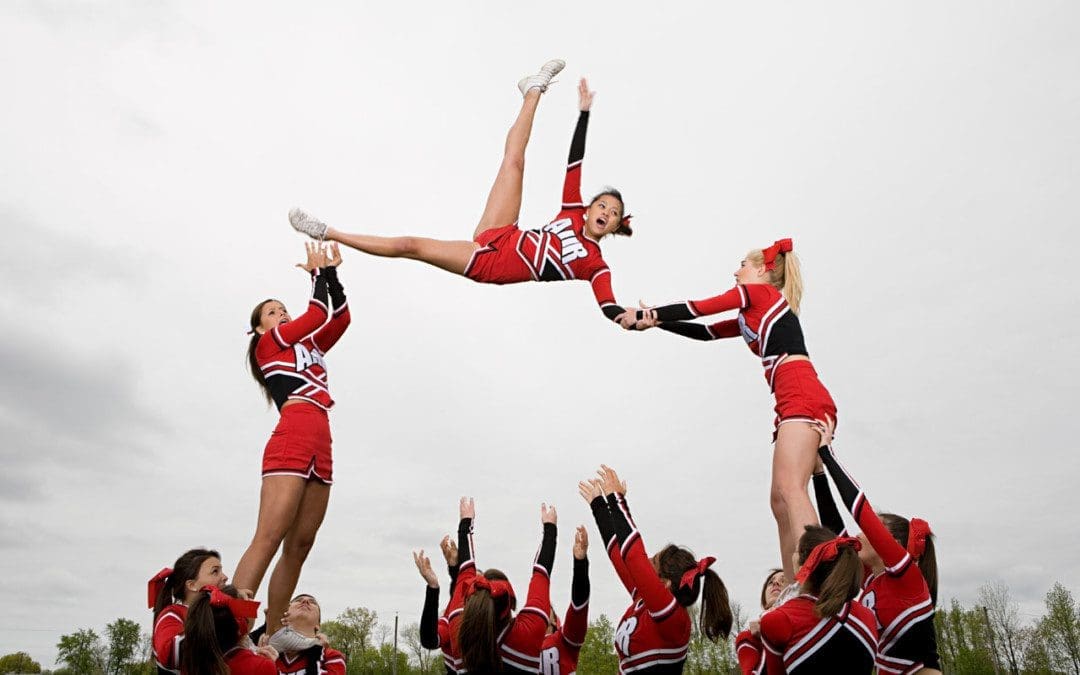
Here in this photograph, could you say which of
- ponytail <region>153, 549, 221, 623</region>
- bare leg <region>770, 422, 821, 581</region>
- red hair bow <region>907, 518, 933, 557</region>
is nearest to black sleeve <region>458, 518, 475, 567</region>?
ponytail <region>153, 549, 221, 623</region>

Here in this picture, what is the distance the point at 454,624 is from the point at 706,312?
11.0ft

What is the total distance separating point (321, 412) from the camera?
8.24m

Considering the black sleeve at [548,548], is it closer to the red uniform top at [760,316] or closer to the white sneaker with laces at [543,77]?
the red uniform top at [760,316]

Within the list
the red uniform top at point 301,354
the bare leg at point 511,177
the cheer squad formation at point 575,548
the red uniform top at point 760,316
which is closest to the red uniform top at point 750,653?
the cheer squad formation at point 575,548

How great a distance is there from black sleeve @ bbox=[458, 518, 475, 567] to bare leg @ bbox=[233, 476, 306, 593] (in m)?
1.65

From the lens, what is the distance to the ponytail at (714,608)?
20.6 feet

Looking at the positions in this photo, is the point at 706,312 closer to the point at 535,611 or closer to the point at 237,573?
the point at 535,611

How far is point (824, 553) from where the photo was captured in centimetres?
488

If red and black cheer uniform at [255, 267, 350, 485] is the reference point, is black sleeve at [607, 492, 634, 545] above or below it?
below

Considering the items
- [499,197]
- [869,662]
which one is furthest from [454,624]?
[499,197]

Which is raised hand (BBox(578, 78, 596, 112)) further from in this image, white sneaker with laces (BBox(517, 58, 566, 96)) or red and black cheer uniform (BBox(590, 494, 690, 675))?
red and black cheer uniform (BBox(590, 494, 690, 675))

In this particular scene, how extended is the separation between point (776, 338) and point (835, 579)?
297 centimetres

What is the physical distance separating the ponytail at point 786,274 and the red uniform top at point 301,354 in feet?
13.8

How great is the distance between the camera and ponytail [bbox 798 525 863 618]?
4766 millimetres
